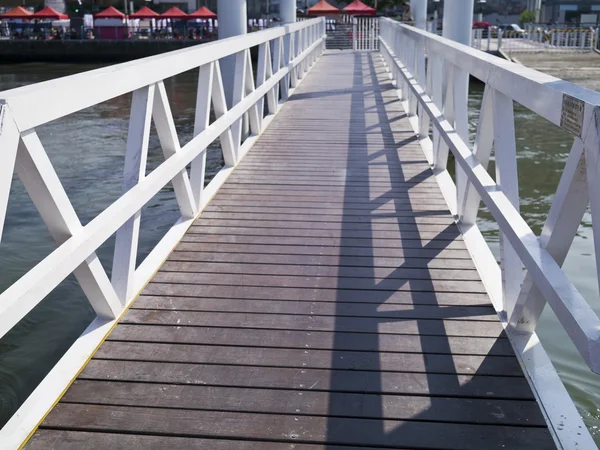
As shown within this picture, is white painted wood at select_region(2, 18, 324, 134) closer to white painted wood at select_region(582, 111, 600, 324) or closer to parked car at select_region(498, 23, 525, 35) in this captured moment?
white painted wood at select_region(582, 111, 600, 324)

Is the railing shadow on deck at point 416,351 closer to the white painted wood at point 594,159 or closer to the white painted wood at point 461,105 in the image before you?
the white painted wood at point 461,105

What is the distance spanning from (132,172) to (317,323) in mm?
1110

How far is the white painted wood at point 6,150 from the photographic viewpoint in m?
2.12

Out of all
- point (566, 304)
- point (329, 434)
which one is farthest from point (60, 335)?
point (566, 304)

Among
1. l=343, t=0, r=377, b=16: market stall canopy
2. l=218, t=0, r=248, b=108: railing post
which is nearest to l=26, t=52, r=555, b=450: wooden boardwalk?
l=218, t=0, r=248, b=108: railing post

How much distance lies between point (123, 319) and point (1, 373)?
1361 millimetres

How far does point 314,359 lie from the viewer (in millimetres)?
3049

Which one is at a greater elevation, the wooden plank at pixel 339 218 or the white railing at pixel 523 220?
the white railing at pixel 523 220

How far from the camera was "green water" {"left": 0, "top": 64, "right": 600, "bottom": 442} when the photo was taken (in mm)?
4422

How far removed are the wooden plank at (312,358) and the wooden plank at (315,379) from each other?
41 millimetres

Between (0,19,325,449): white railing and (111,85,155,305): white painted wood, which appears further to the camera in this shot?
(111,85,155,305): white painted wood

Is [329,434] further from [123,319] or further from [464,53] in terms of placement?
[464,53]

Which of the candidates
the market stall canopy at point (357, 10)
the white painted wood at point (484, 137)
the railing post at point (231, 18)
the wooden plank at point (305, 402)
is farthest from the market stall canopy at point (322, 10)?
the wooden plank at point (305, 402)

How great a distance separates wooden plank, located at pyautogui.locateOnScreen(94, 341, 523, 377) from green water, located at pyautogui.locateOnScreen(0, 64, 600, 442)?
1128mm
